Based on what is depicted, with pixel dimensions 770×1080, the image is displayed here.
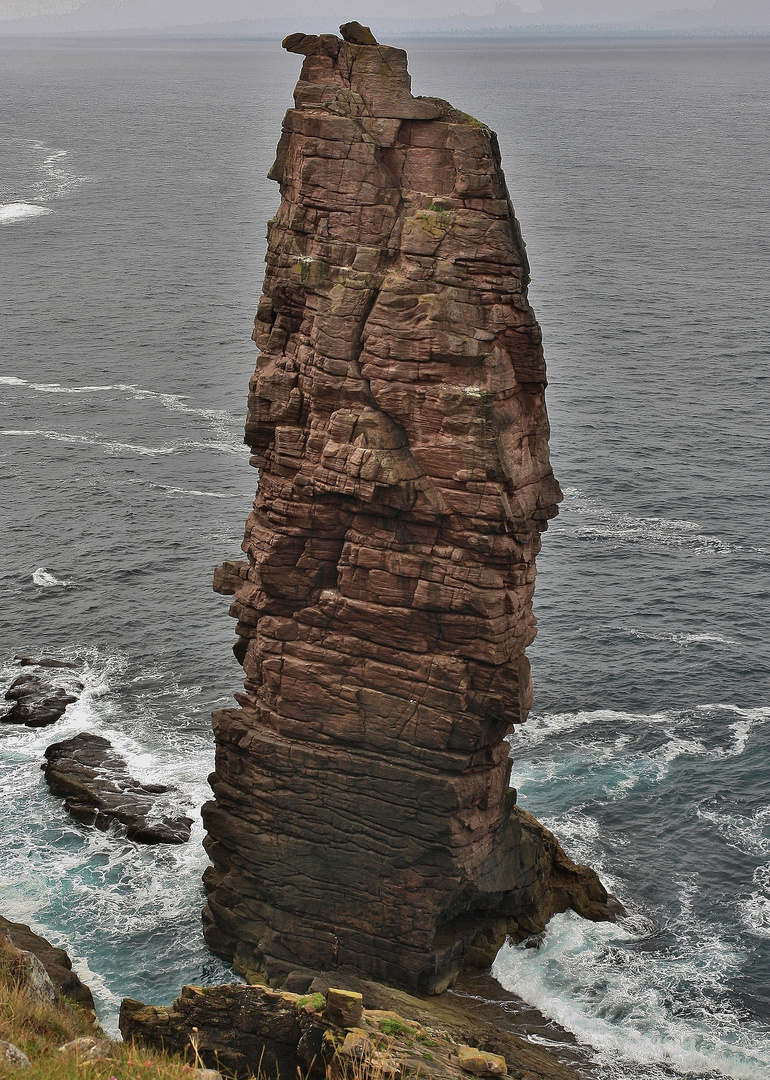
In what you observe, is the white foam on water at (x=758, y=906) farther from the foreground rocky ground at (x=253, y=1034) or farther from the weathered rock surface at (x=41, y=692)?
the weathered rock surface at (x=41, y=692)

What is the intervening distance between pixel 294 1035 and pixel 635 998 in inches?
729

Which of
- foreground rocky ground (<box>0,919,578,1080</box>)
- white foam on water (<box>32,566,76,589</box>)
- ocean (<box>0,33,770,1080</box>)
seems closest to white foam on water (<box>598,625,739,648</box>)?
ocean (<box>0,33,770,1080</box>)

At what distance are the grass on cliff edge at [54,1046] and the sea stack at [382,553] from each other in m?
12.3

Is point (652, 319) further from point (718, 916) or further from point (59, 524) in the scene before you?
point (718, 916)

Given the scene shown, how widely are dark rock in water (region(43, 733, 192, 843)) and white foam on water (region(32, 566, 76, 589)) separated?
20.7m

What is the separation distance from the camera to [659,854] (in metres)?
64.9

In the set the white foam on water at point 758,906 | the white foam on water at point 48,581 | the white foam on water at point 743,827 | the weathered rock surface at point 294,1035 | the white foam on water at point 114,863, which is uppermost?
the weathered rock surface at point 294,1035

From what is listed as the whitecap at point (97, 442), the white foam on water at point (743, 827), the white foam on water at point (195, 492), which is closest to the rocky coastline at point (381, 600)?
the white foam on water at point (743, 827)

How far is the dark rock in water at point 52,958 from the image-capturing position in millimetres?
52031

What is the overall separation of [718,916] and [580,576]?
35295 mm

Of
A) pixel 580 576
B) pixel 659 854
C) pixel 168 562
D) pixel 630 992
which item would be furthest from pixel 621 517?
pixel 630 992

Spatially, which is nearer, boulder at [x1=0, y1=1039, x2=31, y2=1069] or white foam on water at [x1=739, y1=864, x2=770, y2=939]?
boulder at [x1=0, y1=1039, x2=31, y2=1069]

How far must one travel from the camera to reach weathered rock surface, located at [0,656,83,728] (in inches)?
3007

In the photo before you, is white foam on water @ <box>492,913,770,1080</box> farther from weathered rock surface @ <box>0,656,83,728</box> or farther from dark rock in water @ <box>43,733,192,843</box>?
weathered rock surface @ <box>0,656,83,728</box>
